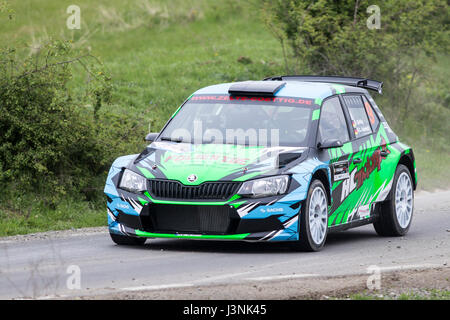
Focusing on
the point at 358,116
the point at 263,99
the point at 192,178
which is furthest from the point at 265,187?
the point at 358,116

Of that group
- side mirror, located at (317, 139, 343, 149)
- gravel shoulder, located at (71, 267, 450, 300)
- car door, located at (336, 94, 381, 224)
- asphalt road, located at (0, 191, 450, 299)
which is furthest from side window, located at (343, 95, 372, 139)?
gravel shoulder, located at (71, 267, 450, 300)

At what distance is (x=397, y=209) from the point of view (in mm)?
12328

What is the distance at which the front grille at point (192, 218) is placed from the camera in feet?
32.1

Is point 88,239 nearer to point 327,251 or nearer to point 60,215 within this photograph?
point 60,215

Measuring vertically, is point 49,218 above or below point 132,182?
below

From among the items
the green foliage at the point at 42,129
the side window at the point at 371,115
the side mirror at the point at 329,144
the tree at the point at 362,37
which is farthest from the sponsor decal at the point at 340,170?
the tree at the point at 362,37

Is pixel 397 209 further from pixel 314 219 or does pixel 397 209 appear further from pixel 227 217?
pixel 227 217

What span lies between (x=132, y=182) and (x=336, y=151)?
2355 mm

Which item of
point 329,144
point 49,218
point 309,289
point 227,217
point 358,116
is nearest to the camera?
point 309,289

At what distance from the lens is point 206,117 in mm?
11250

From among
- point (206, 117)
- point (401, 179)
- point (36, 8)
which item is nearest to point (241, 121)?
point (206, 117)

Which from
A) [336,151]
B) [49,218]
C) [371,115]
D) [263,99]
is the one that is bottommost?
[49,218]

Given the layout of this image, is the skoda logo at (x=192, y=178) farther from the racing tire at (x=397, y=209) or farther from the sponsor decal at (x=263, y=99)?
the racing tire at (x=397, y=209)
